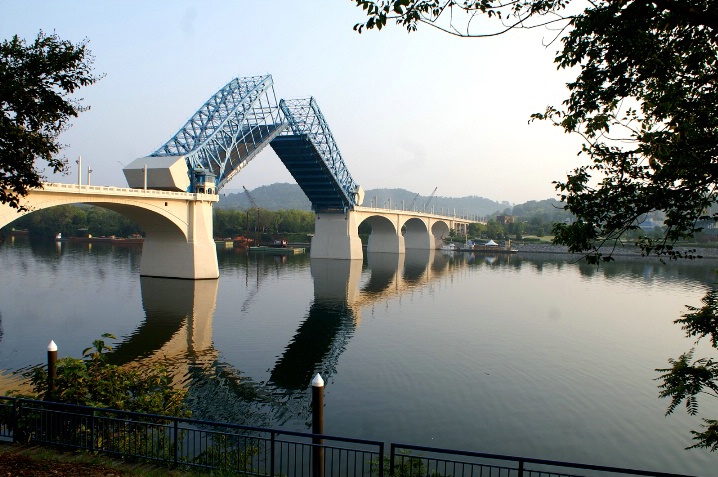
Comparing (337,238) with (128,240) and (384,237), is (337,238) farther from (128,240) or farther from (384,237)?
(128,240)

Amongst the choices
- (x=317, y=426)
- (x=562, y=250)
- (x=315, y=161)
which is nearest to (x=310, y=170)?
(x=315, y=161)

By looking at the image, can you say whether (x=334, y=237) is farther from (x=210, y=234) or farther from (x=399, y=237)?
(x=210, y=234)

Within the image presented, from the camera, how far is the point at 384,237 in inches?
4478

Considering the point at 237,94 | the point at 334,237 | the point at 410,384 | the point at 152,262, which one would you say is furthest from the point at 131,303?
the point at 334,237

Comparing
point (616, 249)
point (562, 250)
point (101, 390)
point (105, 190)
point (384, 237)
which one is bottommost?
point (101, 390)

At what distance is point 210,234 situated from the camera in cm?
5306

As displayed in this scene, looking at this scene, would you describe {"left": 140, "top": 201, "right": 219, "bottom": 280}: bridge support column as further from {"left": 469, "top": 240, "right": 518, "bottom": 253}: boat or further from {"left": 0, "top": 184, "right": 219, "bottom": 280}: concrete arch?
{"left": 469, "top": 240, "right": 518, "bottom": 253}: boat

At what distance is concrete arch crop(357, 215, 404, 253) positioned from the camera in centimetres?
10938

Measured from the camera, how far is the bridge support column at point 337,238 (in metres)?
87.1

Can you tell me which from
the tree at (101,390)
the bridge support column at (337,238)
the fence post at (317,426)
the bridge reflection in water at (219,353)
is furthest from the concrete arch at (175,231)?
the fence post at (317,426)

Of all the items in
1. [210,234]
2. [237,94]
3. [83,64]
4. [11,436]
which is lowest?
[11,436]

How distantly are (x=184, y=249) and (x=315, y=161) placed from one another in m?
26.4

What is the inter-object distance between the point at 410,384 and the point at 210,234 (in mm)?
35746

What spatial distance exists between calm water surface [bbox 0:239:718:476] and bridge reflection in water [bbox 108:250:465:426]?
11cm
